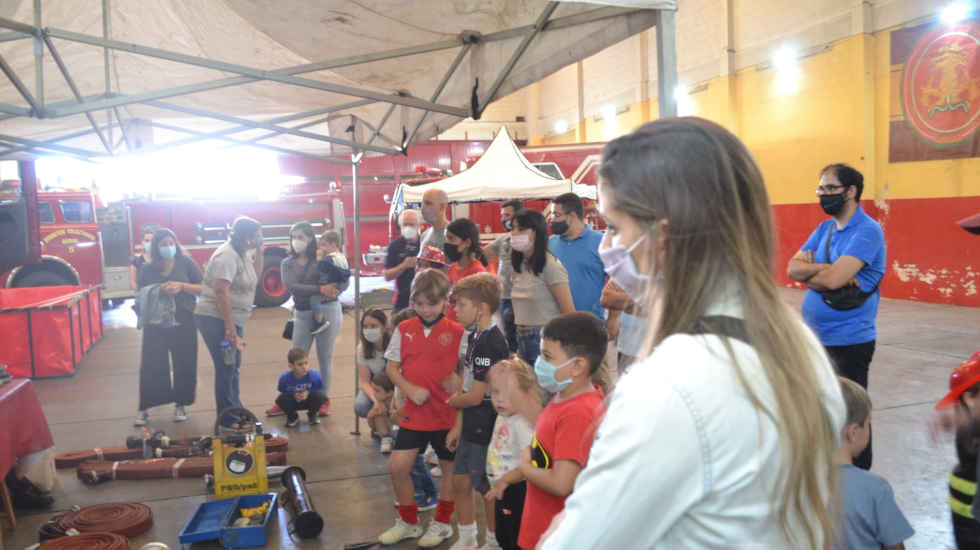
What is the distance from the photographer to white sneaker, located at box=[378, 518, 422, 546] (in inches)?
155

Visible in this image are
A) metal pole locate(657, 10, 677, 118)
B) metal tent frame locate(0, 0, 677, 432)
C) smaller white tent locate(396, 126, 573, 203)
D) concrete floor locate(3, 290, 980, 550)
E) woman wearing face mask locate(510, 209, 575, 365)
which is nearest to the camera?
metal pole locate(657, 10, 677, 118)

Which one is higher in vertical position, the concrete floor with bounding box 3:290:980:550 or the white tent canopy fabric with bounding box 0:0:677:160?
the white tent canopy fabric with bounding box 0:0:677:160

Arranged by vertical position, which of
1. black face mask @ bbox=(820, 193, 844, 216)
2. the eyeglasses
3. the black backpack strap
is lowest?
the black backpack strap

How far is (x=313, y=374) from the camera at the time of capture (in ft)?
21.6

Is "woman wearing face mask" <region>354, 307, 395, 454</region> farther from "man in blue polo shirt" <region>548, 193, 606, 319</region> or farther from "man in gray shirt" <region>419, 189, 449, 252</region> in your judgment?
"man in blue polo shirt" <region>548, 193, 606, 319</region>

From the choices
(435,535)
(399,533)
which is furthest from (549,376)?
(399,533)

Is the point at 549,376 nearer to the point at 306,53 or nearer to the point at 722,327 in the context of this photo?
the point at 722,327

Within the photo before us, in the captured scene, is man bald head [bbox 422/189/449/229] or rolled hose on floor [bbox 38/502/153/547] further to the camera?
man bald head [bbox 422/189/449/229]

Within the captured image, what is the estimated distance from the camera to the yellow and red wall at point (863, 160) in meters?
11.9

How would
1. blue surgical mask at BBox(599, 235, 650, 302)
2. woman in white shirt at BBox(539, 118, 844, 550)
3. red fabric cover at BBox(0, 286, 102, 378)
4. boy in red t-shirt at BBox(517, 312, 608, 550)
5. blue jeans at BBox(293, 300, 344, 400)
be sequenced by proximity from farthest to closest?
red fabric cover at BBox(0, 286, 102, 378)
blue jeans at BBox(293, 300, 344, 400)
boy in red t-shirt at BBox(517, 312, 608, 550)
blue surgical mask at BBox(599, 235, 650, 302)
woman in white shirt at BBox(539, 118, 844, 550)

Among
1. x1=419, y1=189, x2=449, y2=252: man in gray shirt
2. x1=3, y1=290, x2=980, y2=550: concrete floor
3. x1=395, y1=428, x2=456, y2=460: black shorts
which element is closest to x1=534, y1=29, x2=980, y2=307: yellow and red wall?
x1=3, y1=290, x2=980, y2=550: concrete floor

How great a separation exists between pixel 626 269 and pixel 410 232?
5.59m

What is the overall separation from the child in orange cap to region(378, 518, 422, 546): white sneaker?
267 cm

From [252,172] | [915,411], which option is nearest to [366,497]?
[915,411]
